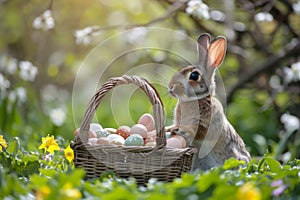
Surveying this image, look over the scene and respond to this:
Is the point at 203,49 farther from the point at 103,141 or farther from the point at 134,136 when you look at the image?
the point at 103,141

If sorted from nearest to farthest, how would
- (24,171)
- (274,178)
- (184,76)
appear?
(274,178), (24,171), (184,76)

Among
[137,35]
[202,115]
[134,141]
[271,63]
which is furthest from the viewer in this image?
[137,35]

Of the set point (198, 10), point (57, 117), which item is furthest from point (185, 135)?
point (57, 117)

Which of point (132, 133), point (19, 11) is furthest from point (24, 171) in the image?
point (19, 11)

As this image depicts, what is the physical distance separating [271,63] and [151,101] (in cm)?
311

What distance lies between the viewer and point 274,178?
2471 millimetres

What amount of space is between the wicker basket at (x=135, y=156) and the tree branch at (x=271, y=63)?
2.91 metres

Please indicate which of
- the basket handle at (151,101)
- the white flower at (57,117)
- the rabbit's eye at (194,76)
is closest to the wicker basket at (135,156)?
the basket handle at (151,101)

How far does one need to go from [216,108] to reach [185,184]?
129 centimetres

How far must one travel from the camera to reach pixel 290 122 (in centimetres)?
533

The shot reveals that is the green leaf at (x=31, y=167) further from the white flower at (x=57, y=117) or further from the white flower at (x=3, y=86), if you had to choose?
the white flower at (x=57, y=117)

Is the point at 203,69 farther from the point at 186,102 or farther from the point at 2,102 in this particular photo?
the point at 2,102

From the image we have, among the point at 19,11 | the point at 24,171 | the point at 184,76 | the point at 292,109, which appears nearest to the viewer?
the point at 24,171

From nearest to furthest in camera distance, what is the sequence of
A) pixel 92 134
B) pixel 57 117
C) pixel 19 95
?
pixel 92 134, pixel 19 95, pixel 57 117
